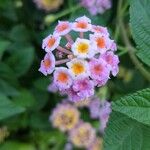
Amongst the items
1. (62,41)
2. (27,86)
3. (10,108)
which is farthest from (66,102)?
(62,41)

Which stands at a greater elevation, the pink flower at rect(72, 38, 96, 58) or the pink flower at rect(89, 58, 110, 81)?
the pink flower at rect(72, 38, 96, 58)

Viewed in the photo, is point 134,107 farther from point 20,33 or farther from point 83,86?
point 20,33

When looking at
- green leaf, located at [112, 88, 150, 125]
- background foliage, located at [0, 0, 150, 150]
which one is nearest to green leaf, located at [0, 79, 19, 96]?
background foliage, located at [0, 0, 150, 150]

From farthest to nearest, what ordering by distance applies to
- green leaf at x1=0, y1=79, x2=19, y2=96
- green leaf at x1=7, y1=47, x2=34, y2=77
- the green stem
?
green leaf at x1=7, y1=47, x2=34, y2=77, green leaf at x1=0, y1=79, x2=19, y2=96, the green stem

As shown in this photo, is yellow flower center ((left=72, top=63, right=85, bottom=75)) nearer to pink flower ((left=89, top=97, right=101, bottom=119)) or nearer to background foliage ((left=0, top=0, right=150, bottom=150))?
background foliage ((left=0, top=0, right=150, bottom=150))

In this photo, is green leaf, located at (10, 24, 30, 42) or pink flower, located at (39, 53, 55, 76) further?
green leaf, located at (10, 24, 30, 42)

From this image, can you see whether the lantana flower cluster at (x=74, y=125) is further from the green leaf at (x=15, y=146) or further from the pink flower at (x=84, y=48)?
the pink flower at (x=84, y=48)

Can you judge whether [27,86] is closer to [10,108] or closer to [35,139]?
[35,139]
